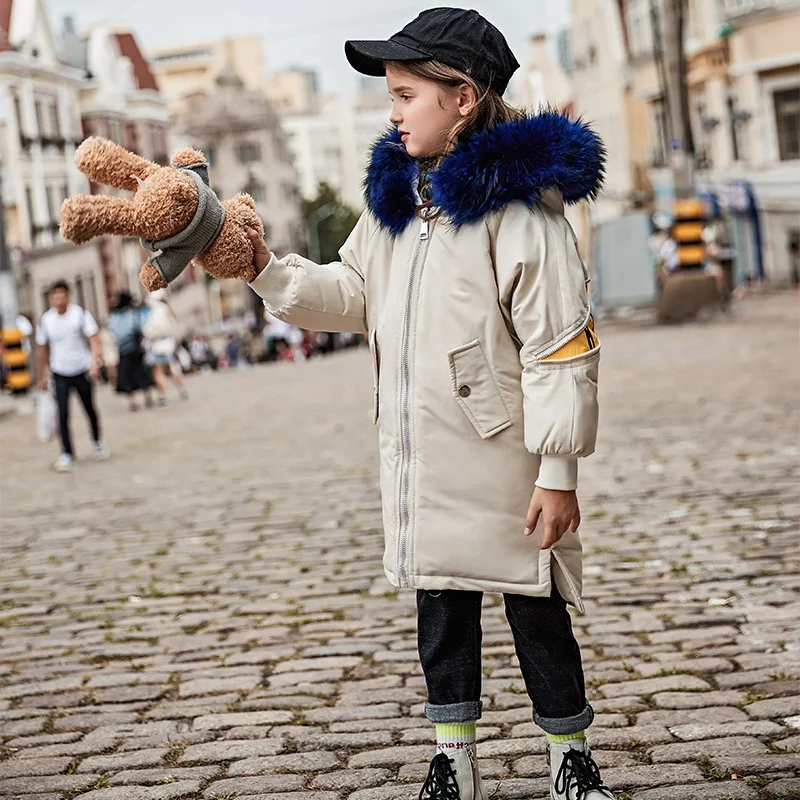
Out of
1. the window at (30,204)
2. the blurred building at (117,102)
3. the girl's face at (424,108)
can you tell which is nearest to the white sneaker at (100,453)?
the girl's face at (424,108)

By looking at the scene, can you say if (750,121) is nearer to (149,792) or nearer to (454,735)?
(149,792)

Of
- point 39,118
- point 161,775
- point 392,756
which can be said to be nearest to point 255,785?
point 161,775

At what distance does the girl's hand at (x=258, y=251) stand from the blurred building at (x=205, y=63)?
97.0 meters

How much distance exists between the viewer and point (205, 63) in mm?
103812

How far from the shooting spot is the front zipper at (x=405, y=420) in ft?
11.5

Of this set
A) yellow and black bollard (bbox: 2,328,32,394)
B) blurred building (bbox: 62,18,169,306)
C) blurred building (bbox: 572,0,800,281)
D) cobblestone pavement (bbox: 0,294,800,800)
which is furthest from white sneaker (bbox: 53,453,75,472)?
blurred building (bbox: 62,18,169,306)

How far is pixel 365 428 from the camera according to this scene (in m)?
13.6

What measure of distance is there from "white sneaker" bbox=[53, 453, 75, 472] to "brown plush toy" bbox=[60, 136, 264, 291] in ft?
30.7

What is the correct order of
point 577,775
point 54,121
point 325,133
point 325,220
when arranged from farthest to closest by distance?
point 325,133 → point 325,220 → point 54,121 → point 577,775

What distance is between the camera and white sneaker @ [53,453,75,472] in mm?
12712

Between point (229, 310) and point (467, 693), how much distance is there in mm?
79804

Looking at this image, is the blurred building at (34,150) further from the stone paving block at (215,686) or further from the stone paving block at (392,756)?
the stone paving block at (392,756)

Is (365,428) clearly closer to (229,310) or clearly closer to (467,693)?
(467,693)

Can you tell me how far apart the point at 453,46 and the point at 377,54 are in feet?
0.55
